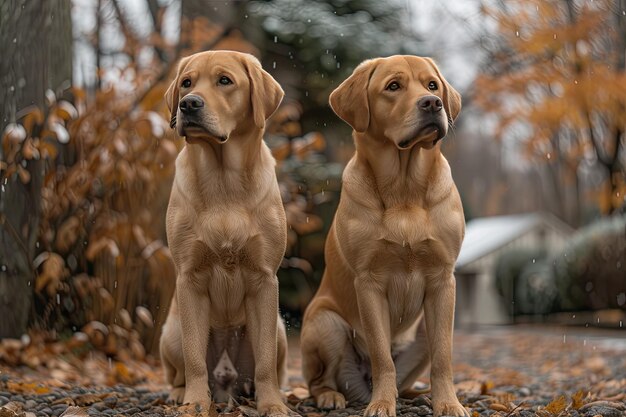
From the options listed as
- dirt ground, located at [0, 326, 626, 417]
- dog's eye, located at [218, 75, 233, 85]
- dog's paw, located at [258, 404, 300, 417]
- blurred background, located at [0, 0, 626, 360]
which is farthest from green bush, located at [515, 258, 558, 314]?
dog's eye, located at [218, 75, 233, 85]

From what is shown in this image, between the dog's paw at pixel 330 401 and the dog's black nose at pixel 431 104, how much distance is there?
1405mm

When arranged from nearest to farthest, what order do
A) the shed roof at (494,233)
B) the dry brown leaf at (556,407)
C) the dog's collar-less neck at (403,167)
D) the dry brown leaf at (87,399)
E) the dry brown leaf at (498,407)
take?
the dog's collar-less neck at (403,167)
the dry brown leaf at (556,407)
the dry brown leaf at (498,407)
the dry brown leaf at (87,399)
the shed roof at (494,233)

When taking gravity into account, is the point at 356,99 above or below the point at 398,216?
above

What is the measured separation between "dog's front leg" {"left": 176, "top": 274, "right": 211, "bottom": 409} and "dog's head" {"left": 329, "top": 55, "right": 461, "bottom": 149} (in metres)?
0.99

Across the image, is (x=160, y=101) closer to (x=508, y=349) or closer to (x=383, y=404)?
(x=383, y=404)

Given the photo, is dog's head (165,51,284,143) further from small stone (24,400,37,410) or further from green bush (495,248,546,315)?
green bush (495,248,546,315)

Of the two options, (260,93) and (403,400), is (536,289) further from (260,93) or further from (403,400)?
(260,93)

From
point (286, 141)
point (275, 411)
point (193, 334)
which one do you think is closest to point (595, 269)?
point (286, 141)

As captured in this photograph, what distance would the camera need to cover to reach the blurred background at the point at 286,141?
18.1 feet

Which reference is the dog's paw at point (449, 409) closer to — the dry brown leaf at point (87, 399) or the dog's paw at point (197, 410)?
→ the dog's paw at point (197, 410)

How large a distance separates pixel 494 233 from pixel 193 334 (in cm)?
1296

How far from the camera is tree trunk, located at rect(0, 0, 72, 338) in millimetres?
5324

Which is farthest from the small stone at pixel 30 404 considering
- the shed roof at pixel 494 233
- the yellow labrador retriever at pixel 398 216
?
the shed roof at pixel 494 233

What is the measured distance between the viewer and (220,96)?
10.3ft
